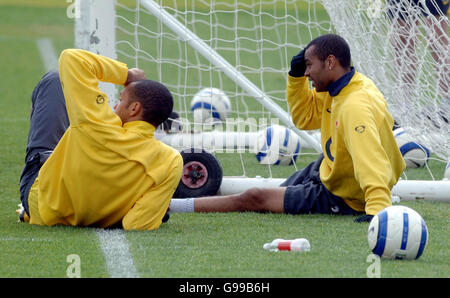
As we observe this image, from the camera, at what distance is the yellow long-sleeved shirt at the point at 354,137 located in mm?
5070

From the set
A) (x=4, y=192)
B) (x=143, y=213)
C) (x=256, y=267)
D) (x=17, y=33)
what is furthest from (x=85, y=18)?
(x=17, y=33)

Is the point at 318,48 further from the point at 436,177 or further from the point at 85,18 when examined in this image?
the point at 436,177

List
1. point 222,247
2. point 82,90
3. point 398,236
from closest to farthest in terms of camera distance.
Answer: point 398,236 < point 222,247 < point 82,90

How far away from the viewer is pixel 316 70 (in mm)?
5543

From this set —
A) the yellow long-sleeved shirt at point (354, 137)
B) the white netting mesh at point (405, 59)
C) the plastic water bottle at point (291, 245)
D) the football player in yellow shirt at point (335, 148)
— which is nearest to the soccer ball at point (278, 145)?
the white netting mesh at point (405, 59)

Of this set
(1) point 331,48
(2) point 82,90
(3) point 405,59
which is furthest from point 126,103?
(3) point 405,59

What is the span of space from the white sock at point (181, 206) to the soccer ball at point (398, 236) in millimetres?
1702

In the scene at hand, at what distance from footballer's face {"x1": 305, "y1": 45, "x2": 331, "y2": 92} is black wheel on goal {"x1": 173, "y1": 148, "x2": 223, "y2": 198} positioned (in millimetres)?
1169

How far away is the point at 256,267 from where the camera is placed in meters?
4.28

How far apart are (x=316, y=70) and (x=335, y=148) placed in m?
0.49

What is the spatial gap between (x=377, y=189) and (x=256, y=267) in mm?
1049

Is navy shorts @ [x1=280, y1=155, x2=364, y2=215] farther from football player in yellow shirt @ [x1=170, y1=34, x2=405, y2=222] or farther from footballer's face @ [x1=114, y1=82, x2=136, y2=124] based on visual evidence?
footballer's face @ [x1=114, y1=82, x2=136, y2=124]

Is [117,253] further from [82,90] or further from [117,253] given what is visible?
[82,90]

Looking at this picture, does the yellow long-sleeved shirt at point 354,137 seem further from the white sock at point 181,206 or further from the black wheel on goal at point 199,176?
the white sock at point 181,206
